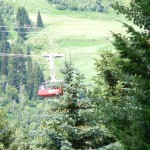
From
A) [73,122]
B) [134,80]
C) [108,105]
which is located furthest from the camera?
[73,122]

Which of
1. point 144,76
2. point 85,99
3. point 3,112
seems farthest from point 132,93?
point 3,112

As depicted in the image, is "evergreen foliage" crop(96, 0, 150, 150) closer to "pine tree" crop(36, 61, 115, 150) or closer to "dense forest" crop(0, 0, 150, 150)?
"dense forest" crop(0, 0, 150, 150)

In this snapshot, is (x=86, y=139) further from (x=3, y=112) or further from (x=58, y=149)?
(x=3, y=112)

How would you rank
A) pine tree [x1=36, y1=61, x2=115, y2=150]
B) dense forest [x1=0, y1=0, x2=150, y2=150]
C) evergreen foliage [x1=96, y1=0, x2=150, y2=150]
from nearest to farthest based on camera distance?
1. evergreen foliage [x1=96, y1=0, x2=150, y2=150]
2. dense forest [x1=0, y1=0, x2=150, y2=150]
3. pine tree [x1=36, y1=61, x2=115, y2=150]

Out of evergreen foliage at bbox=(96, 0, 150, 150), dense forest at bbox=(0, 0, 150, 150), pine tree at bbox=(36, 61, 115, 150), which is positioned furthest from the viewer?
pine tree at bbox=(36, 61, 115, 150)

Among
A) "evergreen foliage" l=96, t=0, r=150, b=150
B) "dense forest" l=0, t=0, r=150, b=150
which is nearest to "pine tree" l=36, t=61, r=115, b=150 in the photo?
"dense forest" l=0, t=0, r=150, b=150

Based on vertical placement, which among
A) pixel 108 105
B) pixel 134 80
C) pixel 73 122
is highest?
pixel 134 80

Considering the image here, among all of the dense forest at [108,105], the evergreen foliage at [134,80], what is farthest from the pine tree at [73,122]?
the evergreen foliage at [134,80]

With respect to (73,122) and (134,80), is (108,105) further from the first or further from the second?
(73,122)

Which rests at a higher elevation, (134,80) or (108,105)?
(134,80)

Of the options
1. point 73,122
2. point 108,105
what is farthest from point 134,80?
point 73,122

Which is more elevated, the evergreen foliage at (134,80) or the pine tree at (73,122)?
the evergreen foliage at (134,80)

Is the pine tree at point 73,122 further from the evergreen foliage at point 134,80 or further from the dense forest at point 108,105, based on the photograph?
the evergreen foliage at point 134,80

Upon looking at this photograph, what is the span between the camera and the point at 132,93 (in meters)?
10.6
